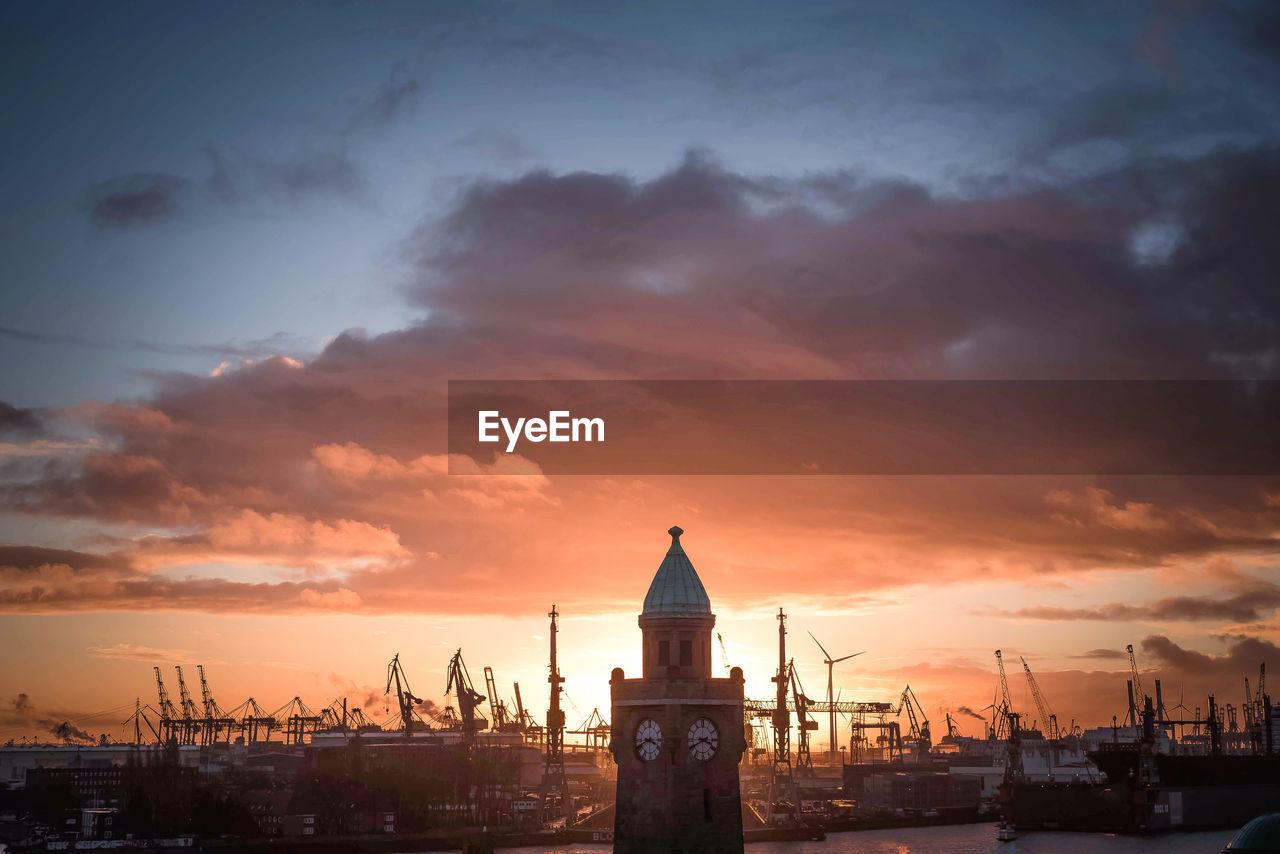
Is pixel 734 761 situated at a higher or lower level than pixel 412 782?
higher

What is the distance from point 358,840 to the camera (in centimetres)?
16250

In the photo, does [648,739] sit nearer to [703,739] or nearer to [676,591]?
[703,739]

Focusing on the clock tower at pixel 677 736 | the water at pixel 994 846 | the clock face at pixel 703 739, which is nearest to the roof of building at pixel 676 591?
the clock tower at pixel 677 736

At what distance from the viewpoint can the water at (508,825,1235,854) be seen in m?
165

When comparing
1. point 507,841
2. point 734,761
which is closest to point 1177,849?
point 507,841

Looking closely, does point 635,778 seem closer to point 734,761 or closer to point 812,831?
point 734,761

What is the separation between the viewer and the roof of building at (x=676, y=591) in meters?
62.3

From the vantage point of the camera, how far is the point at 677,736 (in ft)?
199

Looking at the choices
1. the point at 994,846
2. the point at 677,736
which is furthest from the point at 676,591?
the point at 994,846

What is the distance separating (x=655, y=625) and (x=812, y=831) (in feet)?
454

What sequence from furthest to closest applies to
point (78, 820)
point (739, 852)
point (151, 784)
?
point (78, 820), point (151, 784), point (739, 852)

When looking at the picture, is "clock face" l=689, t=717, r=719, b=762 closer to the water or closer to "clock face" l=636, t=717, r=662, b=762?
"clock face" l=636, t=717, r=662, b=762

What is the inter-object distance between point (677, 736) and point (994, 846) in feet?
440

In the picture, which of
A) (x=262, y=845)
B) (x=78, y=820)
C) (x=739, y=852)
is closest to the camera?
(x=739, y=852)
